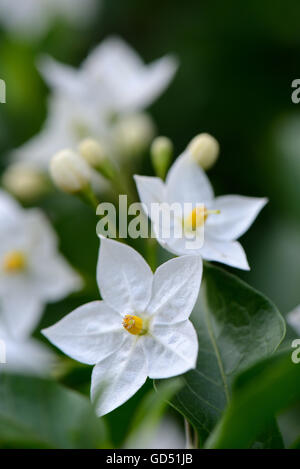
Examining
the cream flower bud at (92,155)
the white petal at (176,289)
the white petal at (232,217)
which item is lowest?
the white petal at (176,289)

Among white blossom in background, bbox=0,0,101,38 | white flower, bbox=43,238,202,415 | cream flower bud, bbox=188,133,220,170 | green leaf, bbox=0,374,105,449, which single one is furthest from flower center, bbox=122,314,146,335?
white blossom in background, bbox=0,0,101,38

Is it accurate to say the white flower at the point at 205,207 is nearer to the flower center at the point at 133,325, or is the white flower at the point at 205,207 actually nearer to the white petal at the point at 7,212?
the flower center at the point at 133,325

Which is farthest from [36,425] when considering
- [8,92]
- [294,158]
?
[8,92]

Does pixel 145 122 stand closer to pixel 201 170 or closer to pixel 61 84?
pixel 61 84

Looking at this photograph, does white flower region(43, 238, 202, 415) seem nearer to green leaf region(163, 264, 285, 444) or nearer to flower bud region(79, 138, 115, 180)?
green leaf region(163, 264, 285, 444)

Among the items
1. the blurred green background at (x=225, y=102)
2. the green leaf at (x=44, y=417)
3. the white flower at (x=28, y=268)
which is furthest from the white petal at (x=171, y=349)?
the blurred green background at (x=225, y=102)

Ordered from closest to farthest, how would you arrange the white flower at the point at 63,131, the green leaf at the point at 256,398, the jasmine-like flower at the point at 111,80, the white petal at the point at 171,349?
the green leaf at the point at 256,398, the white petal at the point at 171,349, the jasmine-like flower at the point at 111,80, the white flower at the point at 63,131
